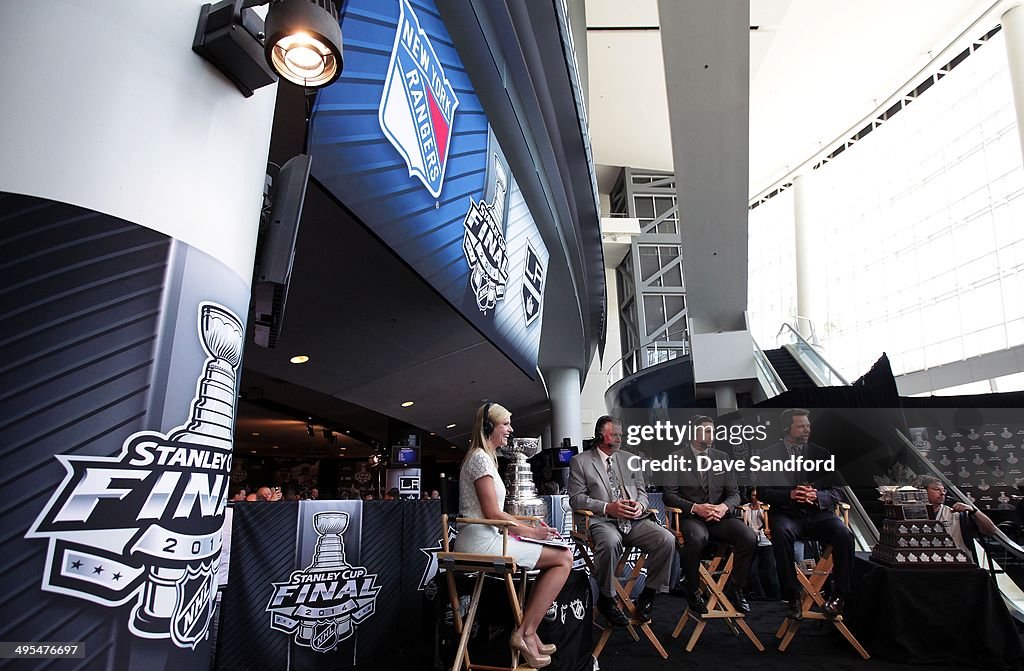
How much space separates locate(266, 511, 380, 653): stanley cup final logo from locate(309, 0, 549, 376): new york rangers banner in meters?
1.83

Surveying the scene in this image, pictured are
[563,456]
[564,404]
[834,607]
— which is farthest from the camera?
[564,404]

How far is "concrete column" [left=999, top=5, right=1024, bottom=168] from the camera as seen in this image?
13.6 metres

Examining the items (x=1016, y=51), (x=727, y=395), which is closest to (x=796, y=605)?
(x=727, y=395)

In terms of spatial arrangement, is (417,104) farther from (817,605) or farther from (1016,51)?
(1016,51)

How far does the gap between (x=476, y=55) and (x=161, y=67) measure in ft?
13.5

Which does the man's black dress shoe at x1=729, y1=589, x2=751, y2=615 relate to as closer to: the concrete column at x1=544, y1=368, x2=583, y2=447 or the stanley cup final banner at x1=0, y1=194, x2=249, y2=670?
the stanley cup final banner at x1=0, y1=194, x2=249, y2=670

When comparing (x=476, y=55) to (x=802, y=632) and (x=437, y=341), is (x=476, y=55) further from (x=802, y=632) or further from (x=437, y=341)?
(x=802, y=632)

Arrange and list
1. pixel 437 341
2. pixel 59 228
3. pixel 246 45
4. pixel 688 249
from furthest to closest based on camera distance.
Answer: pixel 688 249 → pixel 437 341 → pixel 246 45 → pixel 59 228

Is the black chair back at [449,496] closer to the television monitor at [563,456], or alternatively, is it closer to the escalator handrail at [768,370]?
the television monitor at [563,456]

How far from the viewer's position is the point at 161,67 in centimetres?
143

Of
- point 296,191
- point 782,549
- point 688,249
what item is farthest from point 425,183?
point 688,249

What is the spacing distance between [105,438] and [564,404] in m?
12.1

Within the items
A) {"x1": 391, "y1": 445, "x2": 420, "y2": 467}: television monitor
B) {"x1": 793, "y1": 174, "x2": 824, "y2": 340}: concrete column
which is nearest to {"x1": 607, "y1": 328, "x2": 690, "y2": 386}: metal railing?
{"x1": 793, "y1": 174, "x2": 824, "y2": 340}: concrete column

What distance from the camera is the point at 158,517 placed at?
1282 millimetres
